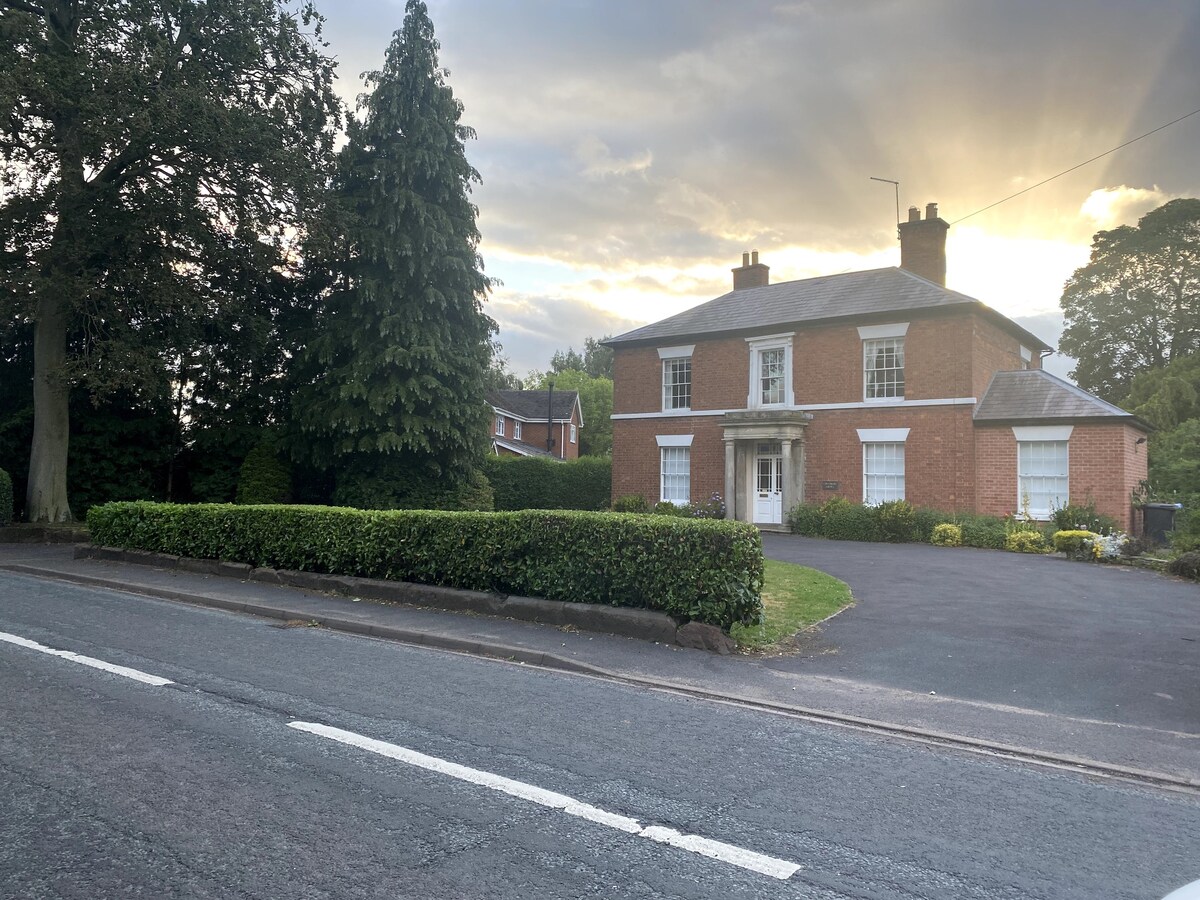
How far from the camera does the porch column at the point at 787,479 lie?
81.4ft

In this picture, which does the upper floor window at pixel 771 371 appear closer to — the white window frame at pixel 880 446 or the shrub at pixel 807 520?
the white window frame at pixel 880 446

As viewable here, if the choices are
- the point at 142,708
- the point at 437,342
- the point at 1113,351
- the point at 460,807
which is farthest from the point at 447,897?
the point at 1113,351

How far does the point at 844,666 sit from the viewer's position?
7953 millimetres

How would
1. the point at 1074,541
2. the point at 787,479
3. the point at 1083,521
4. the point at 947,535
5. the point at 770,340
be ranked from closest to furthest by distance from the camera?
1. the point at 1074,541
2. the point at 1083,521
3. the point at 947,535
4. the point at 787,479
5. the point at 770,340

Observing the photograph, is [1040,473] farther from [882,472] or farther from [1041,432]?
[882,472]

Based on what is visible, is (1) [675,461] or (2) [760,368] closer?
(2) [760,368]

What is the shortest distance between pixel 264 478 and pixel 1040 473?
2121 cm

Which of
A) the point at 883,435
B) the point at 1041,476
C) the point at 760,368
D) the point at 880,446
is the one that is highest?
the point at 760,368

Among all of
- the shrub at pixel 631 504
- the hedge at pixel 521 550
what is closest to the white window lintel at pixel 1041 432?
the shrub at pixel 631 504

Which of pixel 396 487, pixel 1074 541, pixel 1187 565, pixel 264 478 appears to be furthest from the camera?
pixel 264 478

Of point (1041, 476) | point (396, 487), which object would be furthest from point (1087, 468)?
point (396, 487)

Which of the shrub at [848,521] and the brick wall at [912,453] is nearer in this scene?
the shrub at [848,521]

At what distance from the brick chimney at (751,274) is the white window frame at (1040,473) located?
11680 millimetres

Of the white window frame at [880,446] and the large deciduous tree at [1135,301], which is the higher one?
the large deciduous tree at [1135,301]
